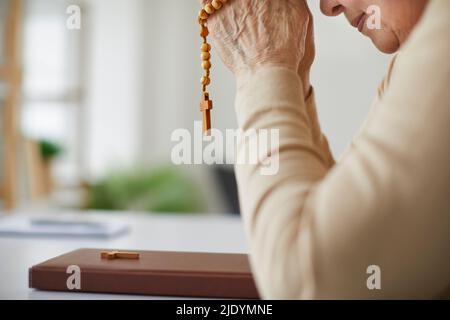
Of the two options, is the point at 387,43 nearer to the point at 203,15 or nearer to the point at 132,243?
the point at 203,15

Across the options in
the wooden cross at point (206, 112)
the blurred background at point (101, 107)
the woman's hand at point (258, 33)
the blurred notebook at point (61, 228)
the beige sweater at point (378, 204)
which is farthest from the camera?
the blurred background at point (101, 107)

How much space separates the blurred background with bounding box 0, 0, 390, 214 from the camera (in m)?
3.75

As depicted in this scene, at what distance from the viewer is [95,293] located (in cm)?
66

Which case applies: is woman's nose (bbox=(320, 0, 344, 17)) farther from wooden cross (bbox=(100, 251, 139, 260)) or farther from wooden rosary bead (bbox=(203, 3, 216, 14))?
wooden cross (bbox=(100, 251, 139, 260))

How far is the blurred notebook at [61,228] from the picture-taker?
1.13 m

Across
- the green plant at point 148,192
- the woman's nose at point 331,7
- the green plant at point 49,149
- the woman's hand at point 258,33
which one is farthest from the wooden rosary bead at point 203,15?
the green plant at point 49,149

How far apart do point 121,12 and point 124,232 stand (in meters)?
3.62

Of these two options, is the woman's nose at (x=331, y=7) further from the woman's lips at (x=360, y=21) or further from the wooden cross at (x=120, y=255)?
the wooden cross at (x=120, y=255)

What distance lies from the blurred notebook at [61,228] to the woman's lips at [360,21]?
0.66 metres

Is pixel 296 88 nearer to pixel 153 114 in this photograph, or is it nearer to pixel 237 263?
pixel 237 263

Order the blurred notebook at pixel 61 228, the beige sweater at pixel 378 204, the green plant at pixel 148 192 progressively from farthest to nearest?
the green plant at pixel 148 192 < the blurred notebook at pixel 61 228 < the beige sweater at pixel 378 204

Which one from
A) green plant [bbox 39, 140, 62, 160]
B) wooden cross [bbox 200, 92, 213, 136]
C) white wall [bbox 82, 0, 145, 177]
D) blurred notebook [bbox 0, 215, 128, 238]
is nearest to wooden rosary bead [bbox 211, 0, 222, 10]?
wooden cross [bbox 200, 92, 213, 136]

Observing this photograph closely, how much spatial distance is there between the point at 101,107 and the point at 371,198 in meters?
4.40
